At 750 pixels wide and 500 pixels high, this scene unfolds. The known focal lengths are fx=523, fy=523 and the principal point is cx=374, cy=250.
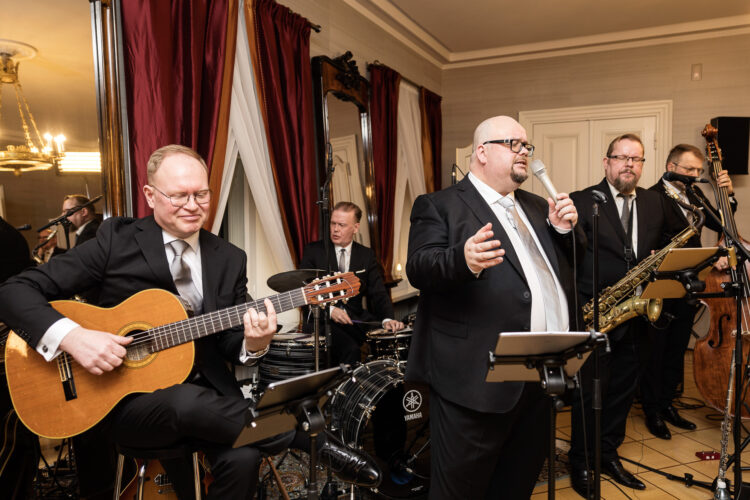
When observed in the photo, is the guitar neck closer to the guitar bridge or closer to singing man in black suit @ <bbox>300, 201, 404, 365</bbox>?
the guitar bridge

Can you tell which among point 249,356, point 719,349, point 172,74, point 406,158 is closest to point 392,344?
point 249,356

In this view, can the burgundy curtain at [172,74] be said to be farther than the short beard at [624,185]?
No

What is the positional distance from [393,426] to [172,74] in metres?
2.33

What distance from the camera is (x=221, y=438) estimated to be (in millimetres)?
1902

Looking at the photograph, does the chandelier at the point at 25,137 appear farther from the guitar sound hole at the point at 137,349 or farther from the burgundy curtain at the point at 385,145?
the burgundy curtain at the point at 385,145

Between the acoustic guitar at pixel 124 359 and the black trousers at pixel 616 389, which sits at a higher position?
the acoustic guitar at pixel 124 359

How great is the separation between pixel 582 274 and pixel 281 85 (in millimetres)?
2467

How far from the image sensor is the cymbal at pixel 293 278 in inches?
106

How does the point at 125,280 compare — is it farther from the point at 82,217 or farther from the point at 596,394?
the point at 596,394

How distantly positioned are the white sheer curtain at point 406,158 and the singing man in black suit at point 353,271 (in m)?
1.61

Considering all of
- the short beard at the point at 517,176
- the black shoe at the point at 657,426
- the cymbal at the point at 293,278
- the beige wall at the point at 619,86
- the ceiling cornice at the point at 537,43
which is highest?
the ceiling cornice at the point at 537,43

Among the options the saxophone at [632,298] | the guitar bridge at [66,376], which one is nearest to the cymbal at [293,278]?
the guitar bridge at [66,376]

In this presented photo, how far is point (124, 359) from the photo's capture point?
1.88 meters

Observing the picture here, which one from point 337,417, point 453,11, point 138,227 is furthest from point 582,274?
point 453,11
